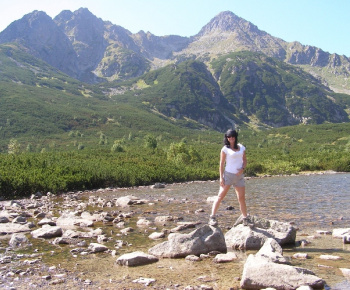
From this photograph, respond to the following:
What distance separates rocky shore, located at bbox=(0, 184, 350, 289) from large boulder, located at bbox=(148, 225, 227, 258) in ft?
0.09

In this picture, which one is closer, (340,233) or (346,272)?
(346,272)

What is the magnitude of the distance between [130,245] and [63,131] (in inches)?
6133

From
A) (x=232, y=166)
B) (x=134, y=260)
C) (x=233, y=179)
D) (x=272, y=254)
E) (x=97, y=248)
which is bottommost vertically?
(x=97, y=248)

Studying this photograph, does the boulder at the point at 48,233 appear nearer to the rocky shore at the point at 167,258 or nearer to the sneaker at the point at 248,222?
the rocky shore at the point at 167,258

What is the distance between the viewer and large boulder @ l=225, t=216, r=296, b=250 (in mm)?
9787

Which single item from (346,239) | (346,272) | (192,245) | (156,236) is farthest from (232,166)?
(346,272)

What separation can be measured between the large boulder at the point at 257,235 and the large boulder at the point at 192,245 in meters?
0.66

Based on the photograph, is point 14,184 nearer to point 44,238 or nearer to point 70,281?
point 44,238

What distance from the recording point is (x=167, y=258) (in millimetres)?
9031

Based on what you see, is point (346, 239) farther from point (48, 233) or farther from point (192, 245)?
point (48, 233)

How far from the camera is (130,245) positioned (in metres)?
10.4

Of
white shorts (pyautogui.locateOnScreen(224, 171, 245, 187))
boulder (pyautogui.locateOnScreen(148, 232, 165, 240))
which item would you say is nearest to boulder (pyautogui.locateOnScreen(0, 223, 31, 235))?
boulder (pyautogui.locateOnScreen(148, 232, 165, 240))

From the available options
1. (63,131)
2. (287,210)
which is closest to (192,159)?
(287,210)

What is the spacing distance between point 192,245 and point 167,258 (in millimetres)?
768
